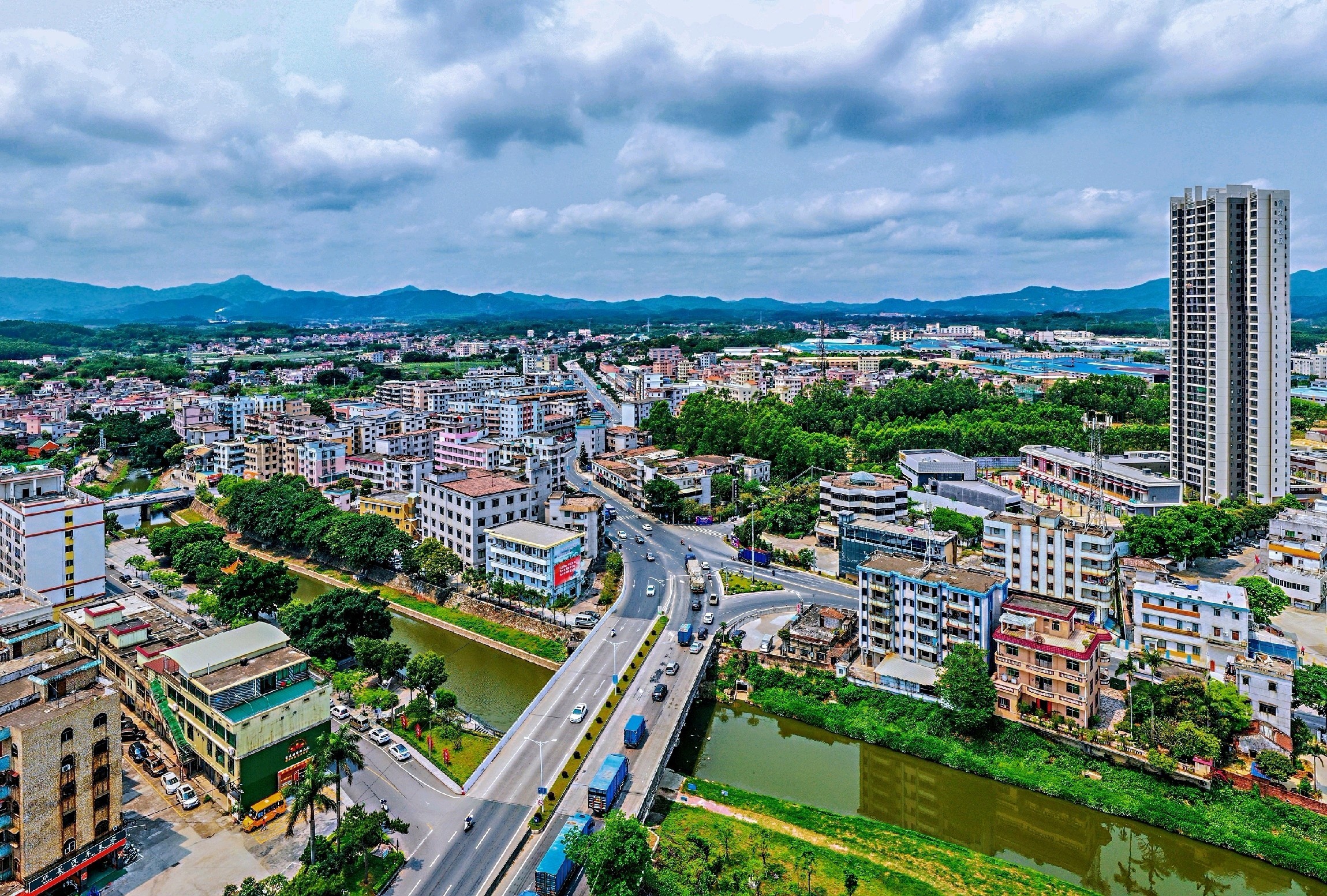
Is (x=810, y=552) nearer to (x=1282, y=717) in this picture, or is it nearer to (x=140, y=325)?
(x=1282, y=717)

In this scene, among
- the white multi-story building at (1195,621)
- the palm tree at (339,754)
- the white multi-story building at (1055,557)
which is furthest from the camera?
the white multi-story building at (1055,557)

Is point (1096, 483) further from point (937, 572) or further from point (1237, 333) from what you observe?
point (937, 572)

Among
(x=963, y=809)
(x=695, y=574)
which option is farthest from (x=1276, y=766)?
(x=695, y=574)

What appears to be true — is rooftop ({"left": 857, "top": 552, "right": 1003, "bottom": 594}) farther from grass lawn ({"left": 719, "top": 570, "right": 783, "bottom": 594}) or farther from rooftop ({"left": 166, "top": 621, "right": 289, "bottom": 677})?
rooftop ({"left": 166, "top": 621, "right": 289, "bottom": 677})

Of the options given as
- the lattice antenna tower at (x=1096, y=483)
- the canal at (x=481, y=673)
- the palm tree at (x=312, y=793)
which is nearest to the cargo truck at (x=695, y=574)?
the canal at (x=481, y=673)

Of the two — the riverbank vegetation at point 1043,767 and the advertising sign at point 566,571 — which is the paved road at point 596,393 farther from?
the riverbank vegetation at point 1043,767

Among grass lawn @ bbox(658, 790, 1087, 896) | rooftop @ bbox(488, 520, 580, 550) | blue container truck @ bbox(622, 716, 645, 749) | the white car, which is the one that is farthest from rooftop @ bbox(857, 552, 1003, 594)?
the white car
